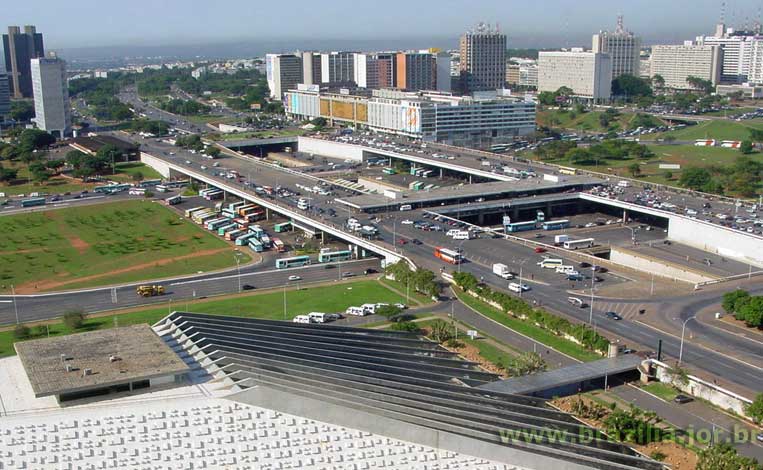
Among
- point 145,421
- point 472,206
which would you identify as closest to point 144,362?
point 145,421

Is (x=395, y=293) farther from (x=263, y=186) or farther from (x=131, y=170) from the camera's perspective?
(x=131, y=170)

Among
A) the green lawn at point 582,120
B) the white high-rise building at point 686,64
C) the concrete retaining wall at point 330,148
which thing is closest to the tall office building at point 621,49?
the white high-rise building at point 686,64

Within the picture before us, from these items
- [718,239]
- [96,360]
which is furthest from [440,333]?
[718,239]

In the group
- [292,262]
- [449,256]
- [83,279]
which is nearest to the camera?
[449,256]

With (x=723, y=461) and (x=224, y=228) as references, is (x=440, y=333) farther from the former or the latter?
(x=224, y=228)

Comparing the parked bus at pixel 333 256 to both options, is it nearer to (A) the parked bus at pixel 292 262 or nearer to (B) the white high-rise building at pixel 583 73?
(A) the parked bus at pixel 292 262

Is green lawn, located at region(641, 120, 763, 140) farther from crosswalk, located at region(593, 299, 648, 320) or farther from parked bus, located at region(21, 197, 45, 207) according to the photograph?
parked bus, located at region(21, 197, 45, 207)

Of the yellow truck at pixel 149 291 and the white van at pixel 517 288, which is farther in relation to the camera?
the yellow truck at pixel 149 291
